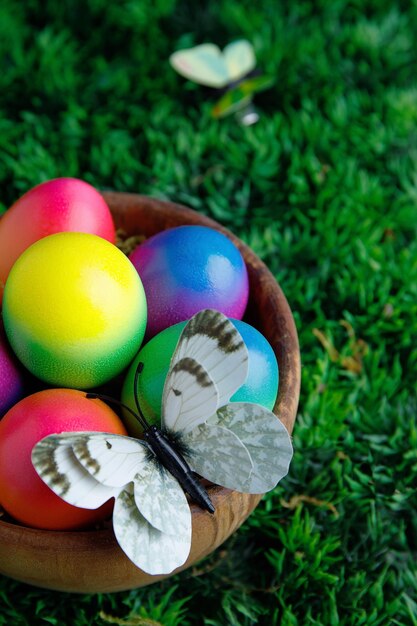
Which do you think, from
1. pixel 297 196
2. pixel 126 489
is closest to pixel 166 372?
pixel 126 489

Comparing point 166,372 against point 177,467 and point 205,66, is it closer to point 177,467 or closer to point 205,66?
point 177,467

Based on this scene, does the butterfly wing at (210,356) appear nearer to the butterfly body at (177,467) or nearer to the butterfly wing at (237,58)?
the butterfly body at (177,467)

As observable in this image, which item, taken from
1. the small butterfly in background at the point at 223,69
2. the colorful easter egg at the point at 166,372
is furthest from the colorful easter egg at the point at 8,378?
the small butterfly in background at the point at 223,69

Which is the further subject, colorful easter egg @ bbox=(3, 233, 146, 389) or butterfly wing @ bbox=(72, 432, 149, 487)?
colorful easter egg @ bbox=(3, 233, 146, 389)

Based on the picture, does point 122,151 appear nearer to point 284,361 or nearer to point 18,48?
point 18,48

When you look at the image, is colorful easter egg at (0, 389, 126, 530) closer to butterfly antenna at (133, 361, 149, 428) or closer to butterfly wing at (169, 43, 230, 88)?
butterfly antenna at (133, 361, 149, 428)

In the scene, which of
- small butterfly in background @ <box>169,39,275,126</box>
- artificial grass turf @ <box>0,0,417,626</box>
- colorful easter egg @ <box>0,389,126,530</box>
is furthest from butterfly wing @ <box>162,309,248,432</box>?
small butterfly in background @ <box>169,39,275,126</box>
